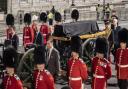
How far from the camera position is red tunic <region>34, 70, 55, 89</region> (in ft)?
28.2

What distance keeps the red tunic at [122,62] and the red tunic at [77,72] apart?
1.55 m

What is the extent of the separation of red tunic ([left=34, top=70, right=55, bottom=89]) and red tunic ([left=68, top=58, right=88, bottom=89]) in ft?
4.82

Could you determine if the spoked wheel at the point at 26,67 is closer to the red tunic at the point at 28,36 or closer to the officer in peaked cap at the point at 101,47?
the officer in peaked cap at the point at 101,47

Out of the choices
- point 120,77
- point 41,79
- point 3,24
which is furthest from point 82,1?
point 41,79

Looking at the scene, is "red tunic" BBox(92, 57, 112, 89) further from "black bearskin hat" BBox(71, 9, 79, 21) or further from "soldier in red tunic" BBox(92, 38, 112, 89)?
"black bearskin hat" BBox(71, 9, 79, 21)

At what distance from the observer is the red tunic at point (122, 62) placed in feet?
37.2

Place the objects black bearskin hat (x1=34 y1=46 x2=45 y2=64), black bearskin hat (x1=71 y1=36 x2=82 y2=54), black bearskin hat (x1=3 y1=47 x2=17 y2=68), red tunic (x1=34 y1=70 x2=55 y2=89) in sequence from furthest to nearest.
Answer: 1. black bearskin hat (x1=71 y1=36 x2=82 y2=54)
2. black bearskin hat (x1=34 y1=46 x2=45 y2=64)
3. black bearskin hat (x1=3 y1=47 x2=17 y2=68)
4. red tunic (x1=34 y1=70 x2=55 y2=89)

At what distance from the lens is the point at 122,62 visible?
11484 mm

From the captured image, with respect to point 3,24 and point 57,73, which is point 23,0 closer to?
point 3,24

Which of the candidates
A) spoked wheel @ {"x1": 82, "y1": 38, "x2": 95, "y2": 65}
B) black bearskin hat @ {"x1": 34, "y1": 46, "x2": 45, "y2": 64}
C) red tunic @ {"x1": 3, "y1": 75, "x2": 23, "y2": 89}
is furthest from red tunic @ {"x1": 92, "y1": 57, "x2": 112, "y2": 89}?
spoked wheel @ {"x1": 82, "y1": 38, "x2": 95, "y2": 65}

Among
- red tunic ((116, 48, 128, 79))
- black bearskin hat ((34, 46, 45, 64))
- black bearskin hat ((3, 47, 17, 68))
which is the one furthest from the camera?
red tunic ((116, 48, 128, 79))

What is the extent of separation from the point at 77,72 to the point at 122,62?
1792 millimetres

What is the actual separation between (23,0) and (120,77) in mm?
26275

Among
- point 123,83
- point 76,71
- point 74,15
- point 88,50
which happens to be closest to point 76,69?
point 76,71
